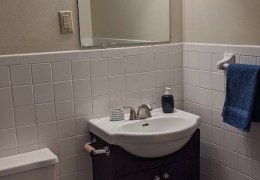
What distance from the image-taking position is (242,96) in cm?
177

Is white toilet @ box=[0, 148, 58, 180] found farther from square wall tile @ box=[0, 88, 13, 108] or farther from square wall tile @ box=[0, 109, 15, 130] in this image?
square wall tile @ box=[0, 88, 13, 108]

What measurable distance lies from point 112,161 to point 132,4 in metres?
1.01

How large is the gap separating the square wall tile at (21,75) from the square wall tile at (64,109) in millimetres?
217

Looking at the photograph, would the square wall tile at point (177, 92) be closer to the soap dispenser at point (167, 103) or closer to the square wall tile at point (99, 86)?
the soap dispenser at point (167, 103)

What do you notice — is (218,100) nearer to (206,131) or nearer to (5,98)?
(206,131)

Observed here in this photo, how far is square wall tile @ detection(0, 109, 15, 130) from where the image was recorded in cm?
180

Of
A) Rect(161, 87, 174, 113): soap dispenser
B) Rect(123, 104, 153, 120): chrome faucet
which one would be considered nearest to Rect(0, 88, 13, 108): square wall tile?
Rect(123, 104, 153, 120): chrome faucet

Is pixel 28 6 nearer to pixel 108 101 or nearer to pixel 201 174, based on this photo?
pixel 108 101

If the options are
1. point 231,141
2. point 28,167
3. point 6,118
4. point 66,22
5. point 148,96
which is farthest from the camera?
point 148,96

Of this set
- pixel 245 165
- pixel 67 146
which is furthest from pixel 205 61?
pixel 67 146

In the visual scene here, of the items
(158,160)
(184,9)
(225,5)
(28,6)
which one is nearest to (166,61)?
(184,9)

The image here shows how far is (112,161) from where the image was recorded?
1.79 m

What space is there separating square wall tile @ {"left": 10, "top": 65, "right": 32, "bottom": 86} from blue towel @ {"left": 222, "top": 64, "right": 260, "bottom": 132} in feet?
3.56

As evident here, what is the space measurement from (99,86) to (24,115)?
467 mm
